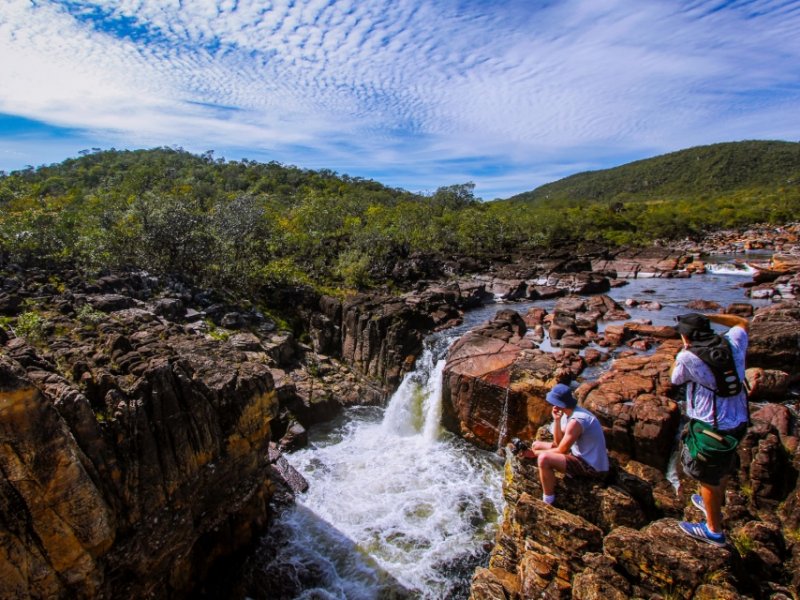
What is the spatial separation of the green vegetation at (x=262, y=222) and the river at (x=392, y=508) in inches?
545

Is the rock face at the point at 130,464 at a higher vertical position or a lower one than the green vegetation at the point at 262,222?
lower

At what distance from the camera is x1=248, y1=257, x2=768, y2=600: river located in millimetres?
11477

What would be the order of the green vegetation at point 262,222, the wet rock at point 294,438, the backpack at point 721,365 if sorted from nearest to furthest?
the backpack at point 721,365 → the wet rock at point 294,438 → the green vegetation at point 262,222

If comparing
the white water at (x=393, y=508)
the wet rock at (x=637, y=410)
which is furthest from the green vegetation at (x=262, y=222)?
the wet rock at (x=637, y=410)

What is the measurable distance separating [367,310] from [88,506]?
17367 mm

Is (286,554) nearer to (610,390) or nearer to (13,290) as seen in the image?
(610,390)

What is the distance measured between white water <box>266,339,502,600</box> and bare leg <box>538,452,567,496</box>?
5349 mm

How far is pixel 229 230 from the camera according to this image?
31.0m

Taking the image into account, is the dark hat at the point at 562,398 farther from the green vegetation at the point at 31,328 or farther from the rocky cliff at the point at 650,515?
the green vegetation at the point at 31,328

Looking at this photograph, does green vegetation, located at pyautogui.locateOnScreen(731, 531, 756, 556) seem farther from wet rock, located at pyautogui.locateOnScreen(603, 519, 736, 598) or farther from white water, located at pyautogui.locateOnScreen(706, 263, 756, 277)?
white water, located at pyautogui.locateOnScreen(706, 263, 756, 277)

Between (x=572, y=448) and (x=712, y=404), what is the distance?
2329 millimetres

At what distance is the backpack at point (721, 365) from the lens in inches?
227

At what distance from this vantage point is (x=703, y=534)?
244 inches

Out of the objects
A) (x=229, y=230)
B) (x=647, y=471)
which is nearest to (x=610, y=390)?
(x=647, y=471)
